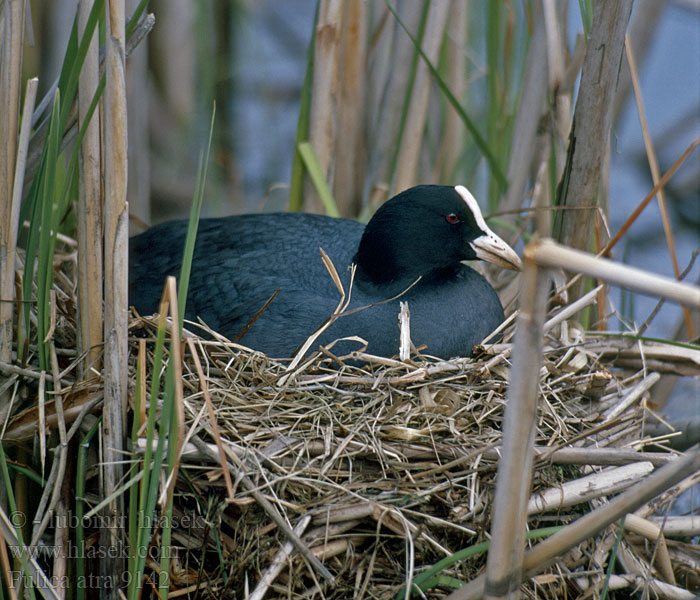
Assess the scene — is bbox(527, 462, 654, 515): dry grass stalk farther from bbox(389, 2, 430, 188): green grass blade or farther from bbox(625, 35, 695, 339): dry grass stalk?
bbox(389, 2, 430, 188): green grass blade

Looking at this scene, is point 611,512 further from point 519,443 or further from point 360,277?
point 360,277

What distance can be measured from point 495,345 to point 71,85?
3.54 feet

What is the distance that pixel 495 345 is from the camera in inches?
77.2

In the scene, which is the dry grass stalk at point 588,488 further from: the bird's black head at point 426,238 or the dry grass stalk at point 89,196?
the dry grass stalk at point 89,196

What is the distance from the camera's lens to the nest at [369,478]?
5.04 ft

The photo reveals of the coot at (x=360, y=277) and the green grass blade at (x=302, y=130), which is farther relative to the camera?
the green grass blade at (x=302, y=130)

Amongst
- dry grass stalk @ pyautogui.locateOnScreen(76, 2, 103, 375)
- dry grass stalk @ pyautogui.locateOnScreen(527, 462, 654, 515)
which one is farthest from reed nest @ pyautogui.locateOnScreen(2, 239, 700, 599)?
dry grass stalk @ pyautogui.locateOnScreen(76, 2, 103, 375)

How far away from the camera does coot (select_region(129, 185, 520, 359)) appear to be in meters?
2.02

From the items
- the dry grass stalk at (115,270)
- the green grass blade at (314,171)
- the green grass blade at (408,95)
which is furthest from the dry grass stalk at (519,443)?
the green grass blade at (314,171)

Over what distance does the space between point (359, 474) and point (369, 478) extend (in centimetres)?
2

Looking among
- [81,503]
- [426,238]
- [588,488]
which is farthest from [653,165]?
[81,503]

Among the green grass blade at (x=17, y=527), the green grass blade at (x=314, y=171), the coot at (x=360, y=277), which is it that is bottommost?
the green grass blade at (x=17, y=527)

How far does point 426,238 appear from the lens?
2117 millimetres

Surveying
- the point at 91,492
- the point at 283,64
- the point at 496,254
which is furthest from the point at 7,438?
the point at 283,64
